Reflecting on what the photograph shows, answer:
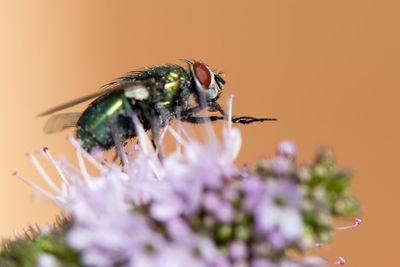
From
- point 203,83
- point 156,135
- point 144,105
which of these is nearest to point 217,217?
point 156,135

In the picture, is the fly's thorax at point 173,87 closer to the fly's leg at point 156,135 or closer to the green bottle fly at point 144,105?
the green bottle fly at point 144,105

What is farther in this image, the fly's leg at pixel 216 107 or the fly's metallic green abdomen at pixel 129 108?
the fly's leg at pixel 216 107

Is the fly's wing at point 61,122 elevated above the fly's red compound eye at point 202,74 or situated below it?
above

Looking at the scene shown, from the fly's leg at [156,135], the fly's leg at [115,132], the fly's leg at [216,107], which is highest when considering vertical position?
the fly's leg at [115,132]

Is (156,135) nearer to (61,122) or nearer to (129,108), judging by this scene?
(129,108)

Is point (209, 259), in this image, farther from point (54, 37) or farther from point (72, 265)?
point (54, 37)

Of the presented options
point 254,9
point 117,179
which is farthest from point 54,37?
point 117,179

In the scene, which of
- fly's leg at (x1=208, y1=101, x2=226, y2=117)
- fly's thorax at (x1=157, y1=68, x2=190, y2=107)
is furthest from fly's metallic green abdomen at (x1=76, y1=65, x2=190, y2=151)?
fly's leg at (x1=208, y1=101, x2=226, y2=117)

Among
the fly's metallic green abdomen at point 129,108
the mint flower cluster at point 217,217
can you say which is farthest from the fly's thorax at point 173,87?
the mint flower cluster at point 217,217
